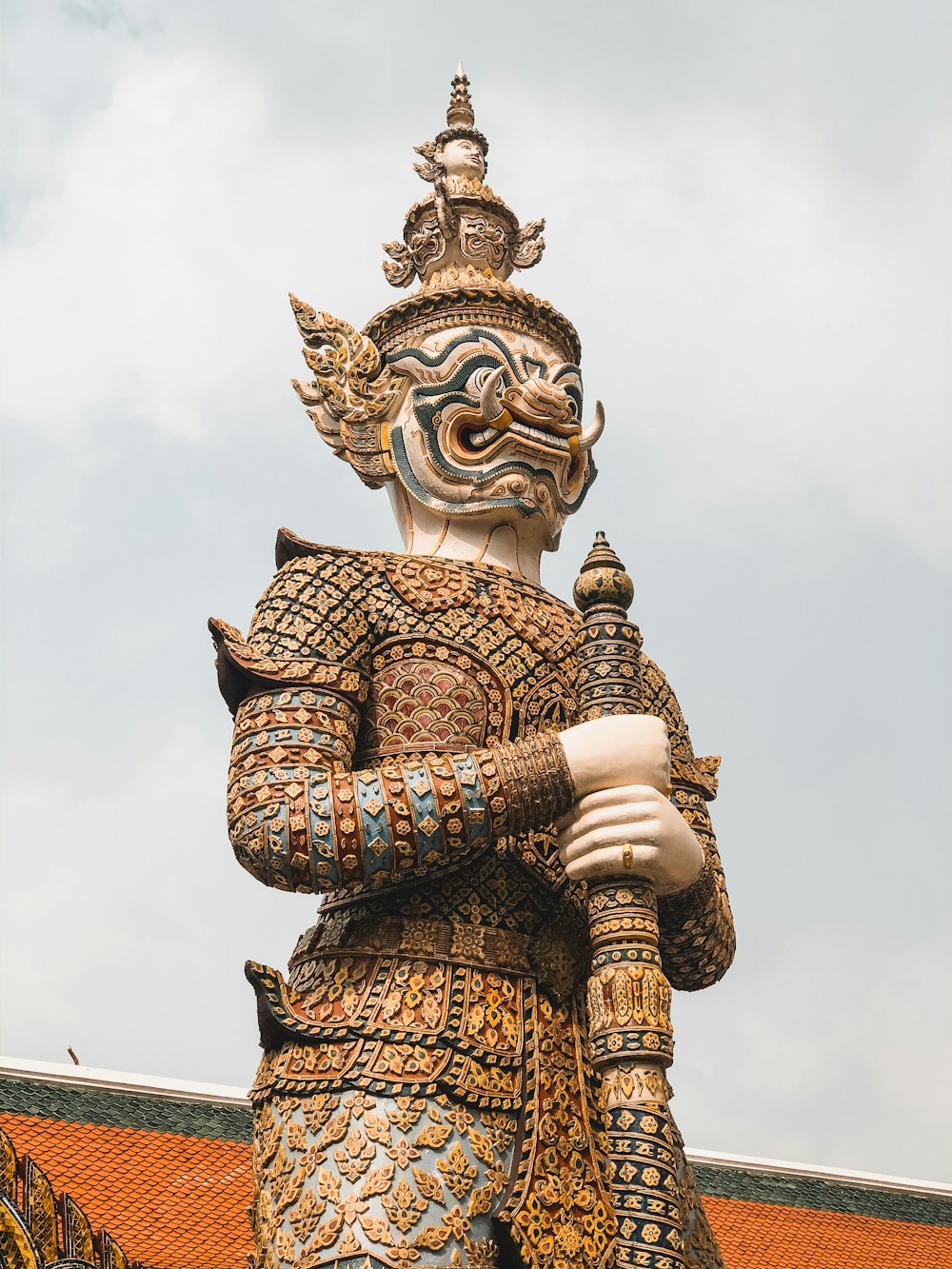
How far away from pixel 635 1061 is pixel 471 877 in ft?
2.55

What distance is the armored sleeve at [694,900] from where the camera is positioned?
493 cm

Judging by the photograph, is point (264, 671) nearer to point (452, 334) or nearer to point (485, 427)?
point (485, 427)

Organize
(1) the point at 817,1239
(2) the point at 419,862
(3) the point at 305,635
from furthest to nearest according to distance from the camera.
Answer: (1) the point at 817,1239 < (3) the point at 305,635 < (2) the point at 419,862

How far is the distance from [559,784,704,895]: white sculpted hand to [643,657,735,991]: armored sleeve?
0.28 m

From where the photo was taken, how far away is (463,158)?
6402 mm

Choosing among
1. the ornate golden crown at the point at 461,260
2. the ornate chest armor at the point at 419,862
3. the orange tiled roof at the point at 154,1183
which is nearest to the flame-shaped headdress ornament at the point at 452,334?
the ornate golden crown at the point at 461,260

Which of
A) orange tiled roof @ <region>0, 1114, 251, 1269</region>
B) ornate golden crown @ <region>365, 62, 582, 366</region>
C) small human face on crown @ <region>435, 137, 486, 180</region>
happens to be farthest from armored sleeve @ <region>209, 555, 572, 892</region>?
orange tiled roof @ <region>0, 1114, 251, 1269</region>

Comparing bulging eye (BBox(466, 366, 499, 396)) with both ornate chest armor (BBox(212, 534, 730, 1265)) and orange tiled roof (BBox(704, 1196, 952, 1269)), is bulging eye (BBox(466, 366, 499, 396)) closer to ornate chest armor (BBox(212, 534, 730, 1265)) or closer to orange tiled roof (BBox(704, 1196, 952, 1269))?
ornate chest armor (BBox(212, 534, 730, 1265))

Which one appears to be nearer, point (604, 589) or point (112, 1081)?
point (604, 589)

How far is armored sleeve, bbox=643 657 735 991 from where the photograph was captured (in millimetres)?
4930

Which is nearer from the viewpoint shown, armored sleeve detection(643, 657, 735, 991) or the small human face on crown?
armored sleeve detection(643, 657, 735, 991)

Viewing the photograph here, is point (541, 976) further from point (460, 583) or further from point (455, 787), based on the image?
point (460, 583)

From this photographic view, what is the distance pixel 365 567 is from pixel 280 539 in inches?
13.7

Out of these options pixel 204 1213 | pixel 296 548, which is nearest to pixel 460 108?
pixel 296 548
